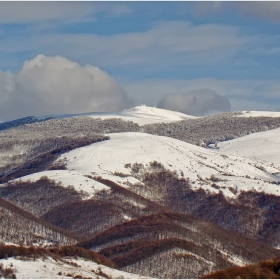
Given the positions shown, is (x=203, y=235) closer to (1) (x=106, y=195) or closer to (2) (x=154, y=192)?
(1) (x=106, y=195)

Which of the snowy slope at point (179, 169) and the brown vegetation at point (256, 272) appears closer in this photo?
the brown vegetation at point (256, 272)

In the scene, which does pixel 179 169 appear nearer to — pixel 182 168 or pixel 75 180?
pixel 182 168

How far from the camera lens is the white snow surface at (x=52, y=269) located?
63281 millimetres

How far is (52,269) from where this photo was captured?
66125 mm

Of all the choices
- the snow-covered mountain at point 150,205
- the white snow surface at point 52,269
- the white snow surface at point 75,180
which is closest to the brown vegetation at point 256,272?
the white snow surface at point 52,269

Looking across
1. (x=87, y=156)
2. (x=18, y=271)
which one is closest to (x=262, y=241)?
(x=87, y=156)

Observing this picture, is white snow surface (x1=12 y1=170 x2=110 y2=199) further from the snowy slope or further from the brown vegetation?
the brown vegetation

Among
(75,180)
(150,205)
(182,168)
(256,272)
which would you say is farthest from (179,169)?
(256,272)

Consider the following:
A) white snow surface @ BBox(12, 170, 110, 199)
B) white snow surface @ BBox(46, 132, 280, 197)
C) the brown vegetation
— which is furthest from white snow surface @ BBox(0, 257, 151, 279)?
white snow surface @ BBox(46, 132, 280, 197)

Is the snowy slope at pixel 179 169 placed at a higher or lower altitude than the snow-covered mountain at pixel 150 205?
higher

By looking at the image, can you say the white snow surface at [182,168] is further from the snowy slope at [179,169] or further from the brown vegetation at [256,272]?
the brown vegetation at [256,272]

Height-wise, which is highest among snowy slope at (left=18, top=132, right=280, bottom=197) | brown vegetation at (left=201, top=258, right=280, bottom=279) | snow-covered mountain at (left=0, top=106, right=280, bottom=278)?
snowy slope at (left=18, top=132, right=280, bottom=197)

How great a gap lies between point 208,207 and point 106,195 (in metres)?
21.7

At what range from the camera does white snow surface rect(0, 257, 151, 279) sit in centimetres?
6328
